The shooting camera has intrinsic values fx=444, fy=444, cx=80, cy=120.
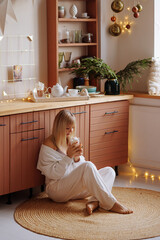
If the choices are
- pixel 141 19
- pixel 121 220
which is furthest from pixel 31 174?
pixel 141 19

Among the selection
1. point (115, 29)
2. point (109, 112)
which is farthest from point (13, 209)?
point (115, 29)

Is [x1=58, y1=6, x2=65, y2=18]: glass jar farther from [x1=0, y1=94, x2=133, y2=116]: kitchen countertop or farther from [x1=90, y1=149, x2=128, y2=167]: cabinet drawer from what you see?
[x1=90, y1=149, x2=128, y2=167]: cabinet drawer

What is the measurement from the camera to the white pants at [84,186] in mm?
3475

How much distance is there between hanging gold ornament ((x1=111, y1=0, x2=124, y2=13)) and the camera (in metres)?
4.67

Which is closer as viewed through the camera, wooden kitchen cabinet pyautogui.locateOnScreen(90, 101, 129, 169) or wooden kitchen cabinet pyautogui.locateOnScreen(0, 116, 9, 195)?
wooden kitchen cabinet pyautogui.locateOnScreen(0, 116, 9, 195)

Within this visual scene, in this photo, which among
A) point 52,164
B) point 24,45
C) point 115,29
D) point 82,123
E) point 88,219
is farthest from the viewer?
point 115,29

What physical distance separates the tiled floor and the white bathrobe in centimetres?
36

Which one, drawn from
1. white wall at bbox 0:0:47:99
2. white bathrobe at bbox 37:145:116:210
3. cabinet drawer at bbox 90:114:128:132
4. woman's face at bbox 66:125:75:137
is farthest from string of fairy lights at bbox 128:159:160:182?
white wall at bbox 0:0:47:99

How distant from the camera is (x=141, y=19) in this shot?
4781 millimetres

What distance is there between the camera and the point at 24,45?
14.1 ft

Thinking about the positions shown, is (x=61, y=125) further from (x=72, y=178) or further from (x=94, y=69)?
(x=94, y=69)

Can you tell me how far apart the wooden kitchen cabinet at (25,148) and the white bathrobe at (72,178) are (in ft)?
0.33

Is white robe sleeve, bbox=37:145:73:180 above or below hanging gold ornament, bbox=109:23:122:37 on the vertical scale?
below

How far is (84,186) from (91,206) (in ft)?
0.55
